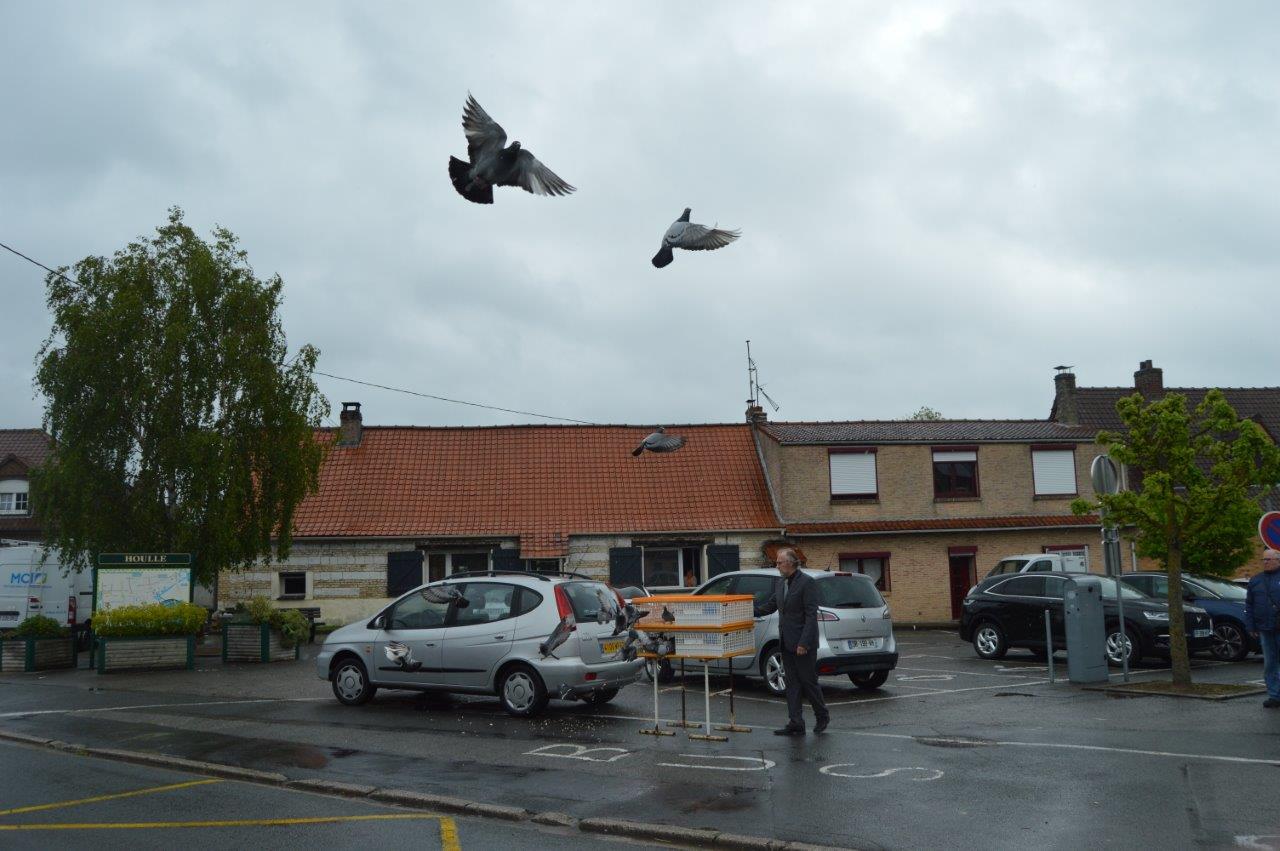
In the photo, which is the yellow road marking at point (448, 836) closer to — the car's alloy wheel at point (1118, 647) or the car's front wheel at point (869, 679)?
the car's front wheel at point (869, 679)

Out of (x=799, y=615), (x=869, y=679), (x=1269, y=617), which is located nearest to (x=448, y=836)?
(x=799, y=615)

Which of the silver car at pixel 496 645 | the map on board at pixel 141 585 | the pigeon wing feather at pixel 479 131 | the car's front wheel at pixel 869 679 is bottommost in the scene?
the car's front wheel at pixel 869 679

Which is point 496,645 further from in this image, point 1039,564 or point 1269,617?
point 1039,564

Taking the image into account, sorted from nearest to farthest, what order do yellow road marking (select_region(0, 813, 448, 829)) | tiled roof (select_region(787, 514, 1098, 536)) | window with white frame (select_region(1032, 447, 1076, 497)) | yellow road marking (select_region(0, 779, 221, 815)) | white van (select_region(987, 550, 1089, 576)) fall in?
yellow road marking (select_region(0, 813, 448, 829))
yellow road marking (select_region(0, 779, 221, 815))
white van (select_region(987, 550, 1089, 576))
tiled roof (select_region(787, 514, 1098, 536))
window with white frame (select_region(1032, 447, 1076, 497))

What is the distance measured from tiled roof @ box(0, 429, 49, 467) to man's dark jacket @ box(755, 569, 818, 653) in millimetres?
44115

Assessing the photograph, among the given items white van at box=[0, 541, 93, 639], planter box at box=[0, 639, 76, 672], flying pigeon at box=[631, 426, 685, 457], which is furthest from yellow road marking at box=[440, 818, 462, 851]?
white van at box=[0, 541, 93, 639]

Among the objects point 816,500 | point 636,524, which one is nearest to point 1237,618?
point 816,500

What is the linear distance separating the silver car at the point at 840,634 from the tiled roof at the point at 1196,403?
2741cm

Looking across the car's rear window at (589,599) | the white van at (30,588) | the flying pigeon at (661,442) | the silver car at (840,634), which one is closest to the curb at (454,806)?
the car's rear window at (589,599)

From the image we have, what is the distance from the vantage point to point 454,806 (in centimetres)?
816

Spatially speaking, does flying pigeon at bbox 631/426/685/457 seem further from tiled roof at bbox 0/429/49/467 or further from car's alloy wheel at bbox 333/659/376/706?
tiled roof at bbox 0/429/49/467

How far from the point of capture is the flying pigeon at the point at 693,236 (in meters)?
9.67

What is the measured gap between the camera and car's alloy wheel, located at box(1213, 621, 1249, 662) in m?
18.3

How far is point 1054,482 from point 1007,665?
1571 centimetres
